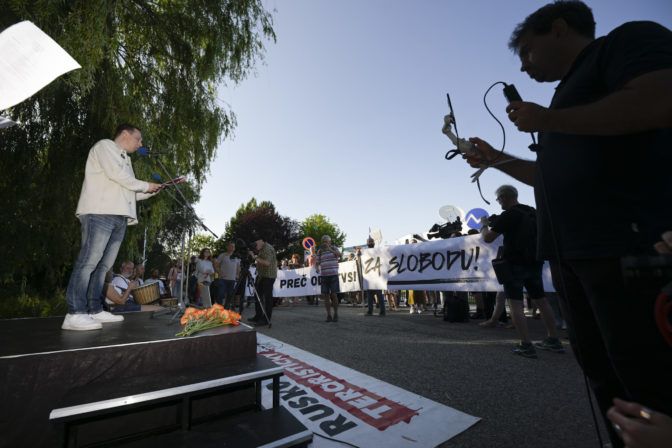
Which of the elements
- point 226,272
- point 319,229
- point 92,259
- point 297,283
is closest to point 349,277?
point 297,283

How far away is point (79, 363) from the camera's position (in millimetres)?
1676

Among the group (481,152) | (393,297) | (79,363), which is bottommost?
(393,297)

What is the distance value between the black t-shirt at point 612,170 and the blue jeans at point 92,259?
3.26 meters

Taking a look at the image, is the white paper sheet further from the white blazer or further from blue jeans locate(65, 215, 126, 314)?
blue jeans locate(65, 215, 126, 314)

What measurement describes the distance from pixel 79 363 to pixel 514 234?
4.29 meters

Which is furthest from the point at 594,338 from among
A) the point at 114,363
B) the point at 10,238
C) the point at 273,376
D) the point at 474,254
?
the point at 10,238

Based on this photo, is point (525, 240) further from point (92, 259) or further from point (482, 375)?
point (92, 259)

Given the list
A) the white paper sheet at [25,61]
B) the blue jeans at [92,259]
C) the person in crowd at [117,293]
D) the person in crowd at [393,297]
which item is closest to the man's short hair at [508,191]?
the blue jeans at [92,259]

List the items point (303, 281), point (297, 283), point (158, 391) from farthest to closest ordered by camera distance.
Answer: point (297, 283), point (303, 281), point (158, 391)

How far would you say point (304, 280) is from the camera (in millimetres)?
11648

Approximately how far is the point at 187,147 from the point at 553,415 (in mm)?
6589

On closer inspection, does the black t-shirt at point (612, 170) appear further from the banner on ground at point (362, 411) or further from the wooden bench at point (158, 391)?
the wooden bench at point (158, 391)

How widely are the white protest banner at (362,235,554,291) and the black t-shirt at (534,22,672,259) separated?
5.04m

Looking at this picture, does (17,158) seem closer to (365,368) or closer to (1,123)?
(1,123)
